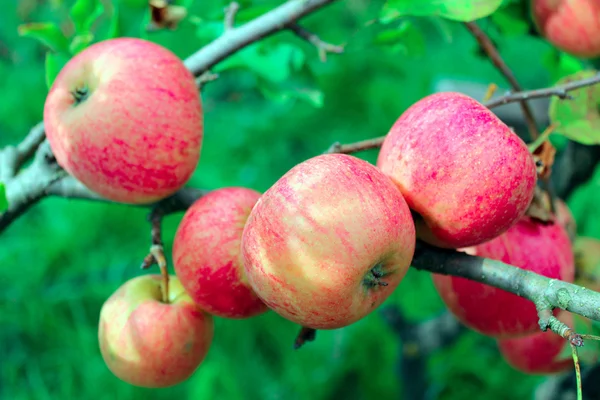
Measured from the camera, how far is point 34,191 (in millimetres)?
834

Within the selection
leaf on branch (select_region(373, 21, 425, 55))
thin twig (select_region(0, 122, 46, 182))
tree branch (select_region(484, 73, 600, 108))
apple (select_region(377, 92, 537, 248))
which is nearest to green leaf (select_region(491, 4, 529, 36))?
leaf on branch (select_region(373, 21, 425, 55))

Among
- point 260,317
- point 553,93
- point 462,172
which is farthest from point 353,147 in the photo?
point 260,317

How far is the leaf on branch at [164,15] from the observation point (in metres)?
0.91

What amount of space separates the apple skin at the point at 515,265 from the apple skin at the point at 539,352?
0.17 m

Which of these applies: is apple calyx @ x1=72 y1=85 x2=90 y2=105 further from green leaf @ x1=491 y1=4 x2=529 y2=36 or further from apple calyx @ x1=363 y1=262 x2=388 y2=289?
green leaf @ x1=491 y1=4 x2=529 y2=36

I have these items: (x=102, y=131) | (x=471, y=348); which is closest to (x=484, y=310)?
(x=102, y=131)

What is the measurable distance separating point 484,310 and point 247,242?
370 millimetres

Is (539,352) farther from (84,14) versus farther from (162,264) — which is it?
(84,14)

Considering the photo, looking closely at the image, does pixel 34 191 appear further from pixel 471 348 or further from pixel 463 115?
pixel 471 348

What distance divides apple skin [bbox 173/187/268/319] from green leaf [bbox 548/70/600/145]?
432 millimetres

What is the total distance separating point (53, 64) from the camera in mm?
916

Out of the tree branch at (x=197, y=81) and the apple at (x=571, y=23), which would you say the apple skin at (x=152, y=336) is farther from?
the apple at (x=571, y=23)

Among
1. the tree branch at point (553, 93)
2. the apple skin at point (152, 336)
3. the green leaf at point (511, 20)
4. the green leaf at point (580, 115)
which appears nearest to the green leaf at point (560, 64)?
the green leaf at point (511, 20)

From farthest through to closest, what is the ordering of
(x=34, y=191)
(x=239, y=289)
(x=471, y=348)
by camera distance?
(x=471, y=348), (x=34, y=191), (x=239, y=289)
